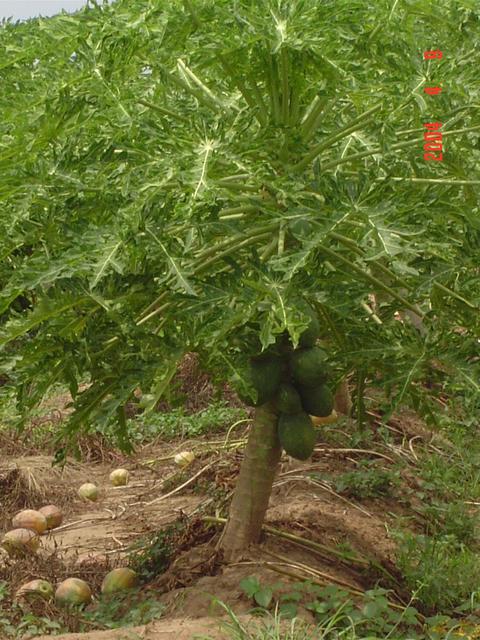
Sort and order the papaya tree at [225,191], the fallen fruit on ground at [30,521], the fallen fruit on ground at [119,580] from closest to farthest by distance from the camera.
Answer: the papaya tree at [225,191] → the fallen fruit on ground at [119,580] → the fallen fruit on ground at [30,521]

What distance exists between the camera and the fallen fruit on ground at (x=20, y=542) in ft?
17.0

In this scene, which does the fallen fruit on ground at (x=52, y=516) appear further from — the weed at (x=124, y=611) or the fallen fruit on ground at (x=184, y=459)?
the weed at (x=124, y=611)

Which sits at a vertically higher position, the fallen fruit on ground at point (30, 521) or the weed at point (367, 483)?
the weed at point (367, 483)

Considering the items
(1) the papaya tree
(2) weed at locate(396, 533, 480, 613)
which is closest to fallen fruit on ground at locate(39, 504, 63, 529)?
(2) weed at locate(396, 533, 480, 613)

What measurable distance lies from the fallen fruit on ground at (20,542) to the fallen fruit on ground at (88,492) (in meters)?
1.45

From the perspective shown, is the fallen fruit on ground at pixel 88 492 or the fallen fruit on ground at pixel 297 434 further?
the fallen fruit on ground at pixel 88 492

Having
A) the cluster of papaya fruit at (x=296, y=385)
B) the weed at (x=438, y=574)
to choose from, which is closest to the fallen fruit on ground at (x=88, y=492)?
the weed at (x=438, y=574)

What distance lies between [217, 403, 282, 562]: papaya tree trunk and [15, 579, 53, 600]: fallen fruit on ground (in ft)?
2.58

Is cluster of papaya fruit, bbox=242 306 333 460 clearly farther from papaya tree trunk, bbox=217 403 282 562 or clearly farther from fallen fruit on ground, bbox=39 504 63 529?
fallen fruit on ground, bbox=39 504 63 529

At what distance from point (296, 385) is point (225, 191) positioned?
2.55 ft

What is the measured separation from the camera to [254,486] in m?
4.12

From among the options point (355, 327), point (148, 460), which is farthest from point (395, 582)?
point (148, 460)

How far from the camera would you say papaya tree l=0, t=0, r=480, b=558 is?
114 inches

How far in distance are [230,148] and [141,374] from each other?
2.50ft
